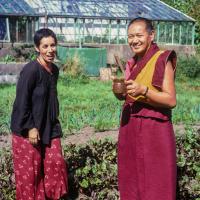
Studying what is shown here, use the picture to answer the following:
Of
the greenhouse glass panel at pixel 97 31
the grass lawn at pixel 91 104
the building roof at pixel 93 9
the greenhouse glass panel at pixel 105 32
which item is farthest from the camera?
the greenhouse glass panel at pixel 105 32

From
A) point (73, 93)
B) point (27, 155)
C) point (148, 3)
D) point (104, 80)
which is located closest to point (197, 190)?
point (27, 155)

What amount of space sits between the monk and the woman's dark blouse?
0.67 metres

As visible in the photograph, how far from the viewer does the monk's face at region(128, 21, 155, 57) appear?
131 inches

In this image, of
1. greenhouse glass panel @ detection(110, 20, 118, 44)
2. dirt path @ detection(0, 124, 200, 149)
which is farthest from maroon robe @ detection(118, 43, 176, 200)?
greenhouse glass panel @ detection(110, 20, 118, 44)

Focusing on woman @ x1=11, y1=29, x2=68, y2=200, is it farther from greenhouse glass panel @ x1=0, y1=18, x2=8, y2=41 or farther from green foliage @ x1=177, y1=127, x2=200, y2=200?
greenhouse glass panel @ x1=0, y1=18, x2=8, y2=41

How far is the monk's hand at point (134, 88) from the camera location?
3148 millimetres

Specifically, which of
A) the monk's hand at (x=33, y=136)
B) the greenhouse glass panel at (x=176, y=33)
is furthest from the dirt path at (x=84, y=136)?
the greenhouse glass panel at (x=176, y=33)

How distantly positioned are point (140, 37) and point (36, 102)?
3.29 ft

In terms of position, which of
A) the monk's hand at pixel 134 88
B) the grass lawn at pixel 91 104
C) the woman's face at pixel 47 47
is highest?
the woman's face at pixel 47 47

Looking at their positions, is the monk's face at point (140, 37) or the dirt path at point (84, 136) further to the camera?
the dirt path at point (84, 136)

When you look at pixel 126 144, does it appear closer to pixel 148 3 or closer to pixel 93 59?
pixel 93 59

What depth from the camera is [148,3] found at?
2475 centimetres

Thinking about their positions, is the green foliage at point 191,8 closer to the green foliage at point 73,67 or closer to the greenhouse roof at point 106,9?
the greenhouse roof at point 106,9

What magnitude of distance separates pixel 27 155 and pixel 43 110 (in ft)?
1.15
